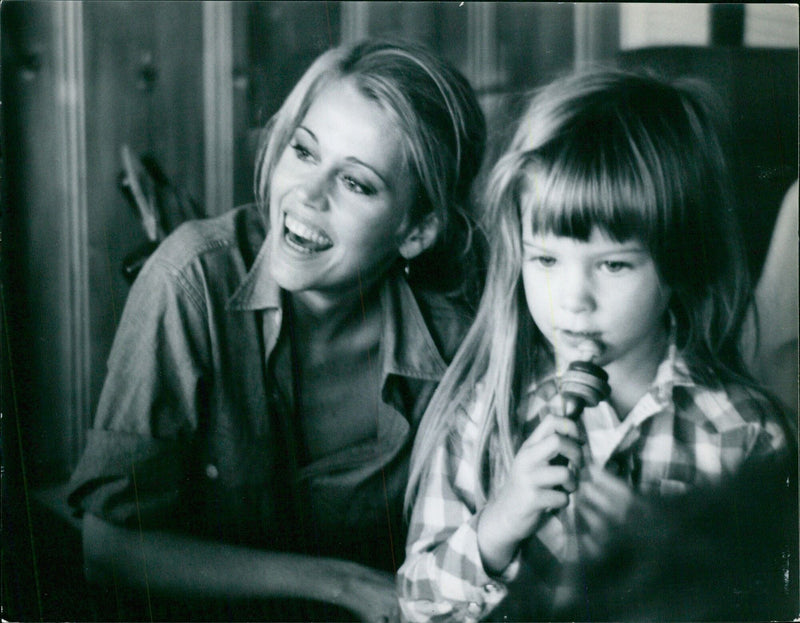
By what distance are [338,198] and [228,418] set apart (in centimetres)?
35

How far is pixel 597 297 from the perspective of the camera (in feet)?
3.47

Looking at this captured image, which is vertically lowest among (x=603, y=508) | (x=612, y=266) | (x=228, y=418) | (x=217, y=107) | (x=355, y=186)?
(x=603, y=508)

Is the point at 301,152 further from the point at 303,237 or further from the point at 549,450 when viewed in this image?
the point at 549,450

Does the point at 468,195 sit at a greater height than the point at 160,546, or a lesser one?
greater

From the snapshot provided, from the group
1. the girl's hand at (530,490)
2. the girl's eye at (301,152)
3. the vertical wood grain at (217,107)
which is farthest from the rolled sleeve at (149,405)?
the girl's hand at (530,490)

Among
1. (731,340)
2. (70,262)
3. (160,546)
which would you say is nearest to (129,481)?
(160,546)

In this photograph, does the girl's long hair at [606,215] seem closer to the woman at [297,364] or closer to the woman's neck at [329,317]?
the woman at [297,364]

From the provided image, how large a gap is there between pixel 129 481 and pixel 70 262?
0.33m

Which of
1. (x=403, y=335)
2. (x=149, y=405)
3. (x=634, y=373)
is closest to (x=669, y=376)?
(x=634, y=373)

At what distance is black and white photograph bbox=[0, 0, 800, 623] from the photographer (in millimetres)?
1076

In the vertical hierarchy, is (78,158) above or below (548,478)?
above

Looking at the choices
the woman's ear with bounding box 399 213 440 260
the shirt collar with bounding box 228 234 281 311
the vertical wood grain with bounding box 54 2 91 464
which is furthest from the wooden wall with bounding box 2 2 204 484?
the woman's ear with bounding box 399 213 440 260

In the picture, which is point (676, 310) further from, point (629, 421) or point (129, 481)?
point (129, 481)

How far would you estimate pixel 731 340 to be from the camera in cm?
113
